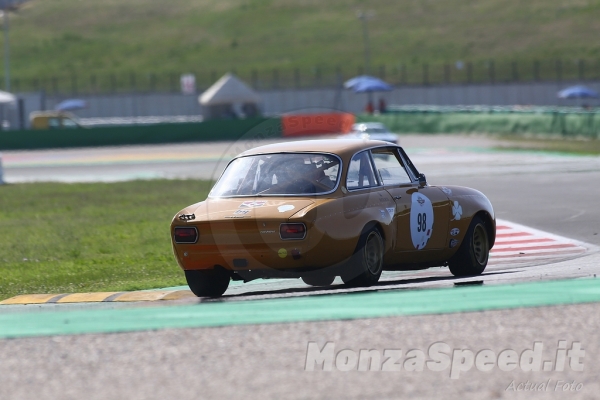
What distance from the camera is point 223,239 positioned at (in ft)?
29.7

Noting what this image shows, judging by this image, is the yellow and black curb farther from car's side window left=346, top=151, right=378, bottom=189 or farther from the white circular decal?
the white circular decal

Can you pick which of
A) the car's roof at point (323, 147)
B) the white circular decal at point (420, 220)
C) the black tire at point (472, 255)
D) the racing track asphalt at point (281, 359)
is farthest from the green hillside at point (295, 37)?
the racing track asphalt at point (281, 359)

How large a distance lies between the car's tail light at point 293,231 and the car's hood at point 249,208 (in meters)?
0.09

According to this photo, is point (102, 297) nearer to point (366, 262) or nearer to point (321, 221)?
point (321, 221)

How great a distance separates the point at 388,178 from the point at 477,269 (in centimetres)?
148

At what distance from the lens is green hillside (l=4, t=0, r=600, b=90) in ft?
295

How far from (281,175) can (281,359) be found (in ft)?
11.4

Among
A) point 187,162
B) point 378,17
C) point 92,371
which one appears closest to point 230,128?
point 187,162

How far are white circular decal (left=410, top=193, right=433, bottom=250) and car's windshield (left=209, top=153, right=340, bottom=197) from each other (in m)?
0.97

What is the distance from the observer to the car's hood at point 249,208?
350 inches

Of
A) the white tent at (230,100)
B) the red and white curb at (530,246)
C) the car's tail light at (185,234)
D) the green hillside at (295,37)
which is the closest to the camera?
the car's tail light at (185,234)

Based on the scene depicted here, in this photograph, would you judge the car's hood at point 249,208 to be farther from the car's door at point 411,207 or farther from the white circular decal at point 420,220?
the white circular decal at point 420,220

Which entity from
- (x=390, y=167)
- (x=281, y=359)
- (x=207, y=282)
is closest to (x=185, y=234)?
(x=207, y=282)

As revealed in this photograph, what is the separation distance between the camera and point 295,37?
105000 millimetres
